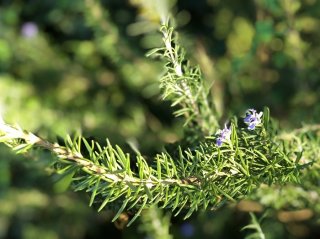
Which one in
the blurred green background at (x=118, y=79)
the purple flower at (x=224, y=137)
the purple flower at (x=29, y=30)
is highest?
the purple flower at (x=29, y=30)

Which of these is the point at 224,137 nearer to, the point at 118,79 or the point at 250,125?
the point at 250,125

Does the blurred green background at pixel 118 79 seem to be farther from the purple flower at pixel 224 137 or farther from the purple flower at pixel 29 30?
the purple flower at pixel 224 137

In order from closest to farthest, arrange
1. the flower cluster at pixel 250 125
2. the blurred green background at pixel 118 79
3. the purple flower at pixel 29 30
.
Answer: the flower cluster at pixel 250 125 → the blurred green background at pixel 118 79 → the purple flower at pixel 29 30

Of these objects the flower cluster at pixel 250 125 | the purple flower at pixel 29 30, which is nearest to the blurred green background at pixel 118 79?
the purple flower at pixel 29 30

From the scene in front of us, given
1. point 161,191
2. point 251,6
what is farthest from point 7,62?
point 161,191

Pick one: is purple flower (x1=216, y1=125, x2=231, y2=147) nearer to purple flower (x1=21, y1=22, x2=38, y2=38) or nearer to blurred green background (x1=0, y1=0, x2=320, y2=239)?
blurred green background (x1=0, y1=0, x2=320, y2=239)

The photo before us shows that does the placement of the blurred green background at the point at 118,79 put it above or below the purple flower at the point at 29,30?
below

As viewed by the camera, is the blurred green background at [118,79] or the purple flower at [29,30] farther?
the purple flower at [29,30]
